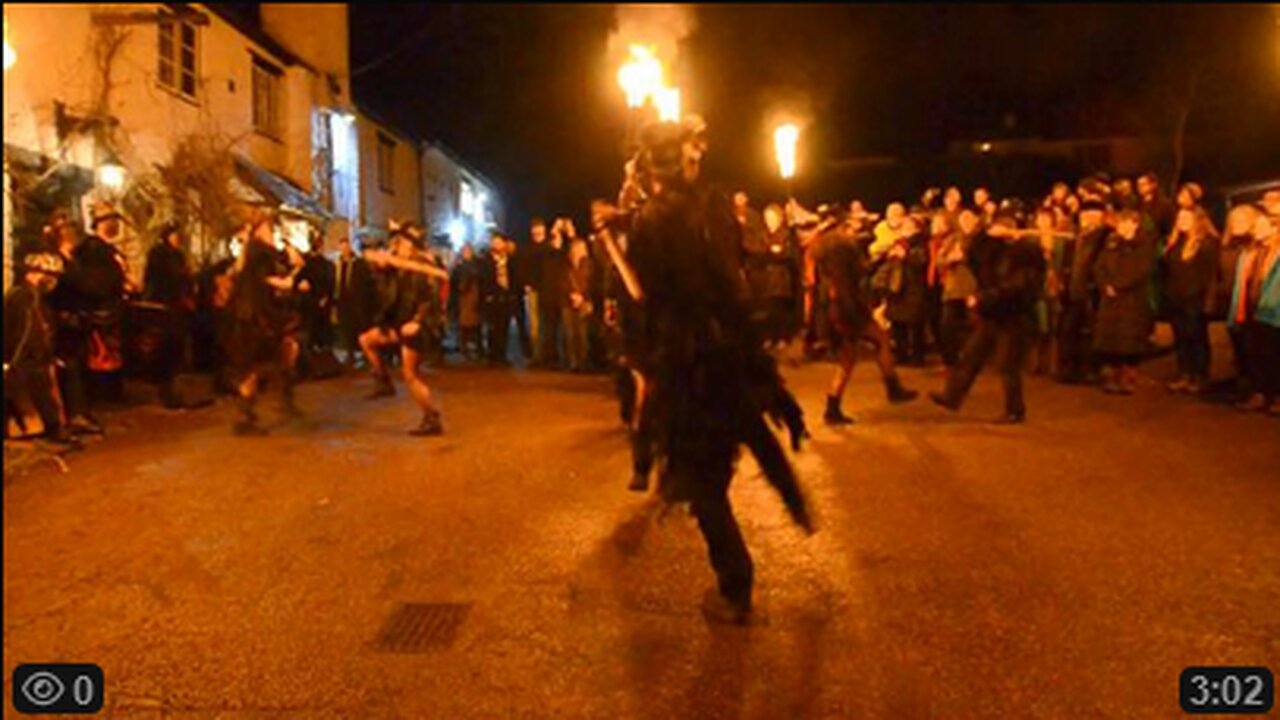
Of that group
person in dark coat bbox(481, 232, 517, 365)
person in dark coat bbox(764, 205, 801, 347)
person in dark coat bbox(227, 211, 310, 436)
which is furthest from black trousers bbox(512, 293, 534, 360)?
person in dark coat bbox(227, 211, 310, 436)

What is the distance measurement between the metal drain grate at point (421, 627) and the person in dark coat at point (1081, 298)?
877 cm

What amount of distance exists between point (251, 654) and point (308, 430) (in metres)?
5.45

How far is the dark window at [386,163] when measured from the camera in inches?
1059

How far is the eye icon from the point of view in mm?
4238

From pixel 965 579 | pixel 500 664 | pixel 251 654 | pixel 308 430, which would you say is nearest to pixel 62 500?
pixel 308 430

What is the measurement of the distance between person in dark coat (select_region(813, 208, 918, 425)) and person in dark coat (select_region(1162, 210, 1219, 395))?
334 centimetres

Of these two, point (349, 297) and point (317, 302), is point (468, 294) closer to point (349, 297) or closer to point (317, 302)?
point (349, 297)

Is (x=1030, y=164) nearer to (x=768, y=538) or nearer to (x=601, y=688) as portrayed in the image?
(x=768, y=538)

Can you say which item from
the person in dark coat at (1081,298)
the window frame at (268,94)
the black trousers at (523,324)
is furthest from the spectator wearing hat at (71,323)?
the window frame at (268,94)

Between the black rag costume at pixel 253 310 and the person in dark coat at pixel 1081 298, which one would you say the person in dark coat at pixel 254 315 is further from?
the person in dark coat at pixel 1081 298

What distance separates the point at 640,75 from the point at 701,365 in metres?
3.96

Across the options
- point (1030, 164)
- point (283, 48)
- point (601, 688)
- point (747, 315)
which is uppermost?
point (283, 48)

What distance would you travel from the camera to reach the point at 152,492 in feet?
24.6

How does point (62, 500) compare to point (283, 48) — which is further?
point (283, 48)
